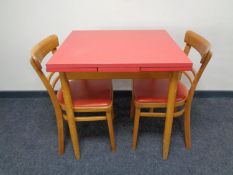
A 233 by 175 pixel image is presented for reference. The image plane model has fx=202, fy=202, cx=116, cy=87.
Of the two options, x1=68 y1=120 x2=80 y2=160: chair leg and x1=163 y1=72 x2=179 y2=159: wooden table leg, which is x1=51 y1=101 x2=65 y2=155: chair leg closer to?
x1=68 y1=120 x2=80 y2=160: chair leg

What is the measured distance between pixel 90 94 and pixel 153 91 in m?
0.41

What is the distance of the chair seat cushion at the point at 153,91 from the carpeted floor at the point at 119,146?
1.42 ft

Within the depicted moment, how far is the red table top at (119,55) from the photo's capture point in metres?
0.99

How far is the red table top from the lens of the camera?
3.26 ft

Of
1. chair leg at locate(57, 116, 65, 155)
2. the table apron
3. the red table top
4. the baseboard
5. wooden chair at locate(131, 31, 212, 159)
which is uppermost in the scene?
the red table top

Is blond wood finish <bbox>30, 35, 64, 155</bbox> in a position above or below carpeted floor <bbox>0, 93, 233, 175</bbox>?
above

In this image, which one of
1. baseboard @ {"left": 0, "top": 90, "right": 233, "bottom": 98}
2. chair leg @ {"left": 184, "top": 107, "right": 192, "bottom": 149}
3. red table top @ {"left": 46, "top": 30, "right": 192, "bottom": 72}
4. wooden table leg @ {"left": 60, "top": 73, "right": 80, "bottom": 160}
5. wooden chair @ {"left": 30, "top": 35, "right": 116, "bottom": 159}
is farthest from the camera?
baseboard @ {"left": 0, "top": 90, "right": 233, "bottom": 98}

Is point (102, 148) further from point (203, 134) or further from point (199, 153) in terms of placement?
point (203, 134)

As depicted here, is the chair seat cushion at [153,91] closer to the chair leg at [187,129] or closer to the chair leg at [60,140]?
the chair leg at [187,129]

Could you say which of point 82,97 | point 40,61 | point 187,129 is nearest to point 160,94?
point 187,129

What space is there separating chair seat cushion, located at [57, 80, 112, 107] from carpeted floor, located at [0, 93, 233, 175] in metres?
0.43

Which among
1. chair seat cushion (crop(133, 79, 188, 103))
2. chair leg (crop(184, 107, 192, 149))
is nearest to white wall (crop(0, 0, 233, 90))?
chair seat cushion (crop(133, 79, 188, 103))

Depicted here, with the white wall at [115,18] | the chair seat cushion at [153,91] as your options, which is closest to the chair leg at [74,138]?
the chair seat cushion at [153,91]

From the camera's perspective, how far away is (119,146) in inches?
59.2
